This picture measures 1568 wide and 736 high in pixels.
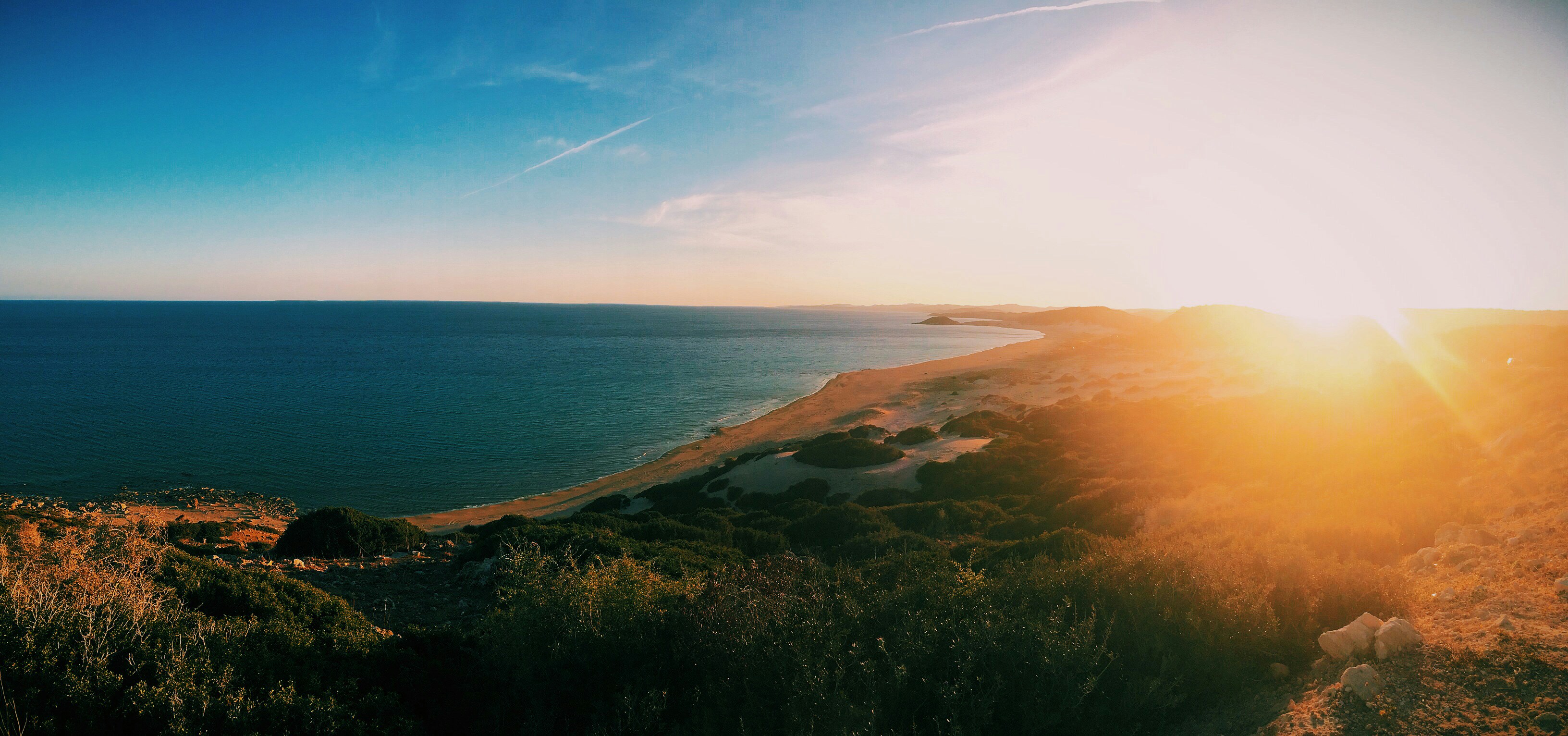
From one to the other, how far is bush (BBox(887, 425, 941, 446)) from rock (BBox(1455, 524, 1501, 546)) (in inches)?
828

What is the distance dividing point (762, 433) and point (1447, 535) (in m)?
34.0

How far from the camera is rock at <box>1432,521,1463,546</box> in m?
8.95

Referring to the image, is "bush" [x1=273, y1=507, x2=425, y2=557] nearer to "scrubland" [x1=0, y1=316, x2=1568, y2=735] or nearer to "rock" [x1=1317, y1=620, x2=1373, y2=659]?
"scrubland" [x1=0, y1=316, x2=1568, y2=735]

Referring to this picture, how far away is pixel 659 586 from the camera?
8062mm

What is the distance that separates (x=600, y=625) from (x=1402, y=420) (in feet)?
80.2

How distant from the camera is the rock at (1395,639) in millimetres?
5855

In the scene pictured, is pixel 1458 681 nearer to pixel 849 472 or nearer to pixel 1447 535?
pixel 1447 535

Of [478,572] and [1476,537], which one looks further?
[478,572]

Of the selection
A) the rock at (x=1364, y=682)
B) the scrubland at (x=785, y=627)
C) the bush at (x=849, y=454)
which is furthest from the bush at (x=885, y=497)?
the rock at (x=1364, y=682)

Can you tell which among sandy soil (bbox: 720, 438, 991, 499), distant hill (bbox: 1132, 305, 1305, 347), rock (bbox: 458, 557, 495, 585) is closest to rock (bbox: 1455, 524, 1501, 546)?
sandy soil (bbox: 720, 438, 991, 499)

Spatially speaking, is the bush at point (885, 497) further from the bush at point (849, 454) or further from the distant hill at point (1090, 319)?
the distant hill at point (1090, 319)

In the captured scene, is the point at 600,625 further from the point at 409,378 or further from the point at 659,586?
the point at 409,378

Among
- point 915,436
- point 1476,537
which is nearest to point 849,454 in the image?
point 915,436

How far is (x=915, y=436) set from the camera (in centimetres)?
3039
